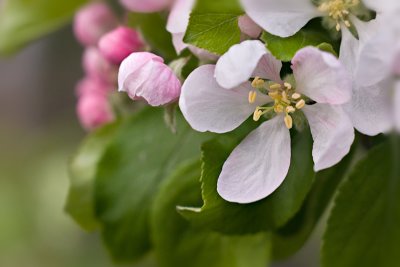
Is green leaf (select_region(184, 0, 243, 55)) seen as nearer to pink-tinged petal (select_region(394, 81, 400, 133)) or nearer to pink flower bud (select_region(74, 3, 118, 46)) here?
pink-tinged petal (select_region(394, 81, 400, 133))

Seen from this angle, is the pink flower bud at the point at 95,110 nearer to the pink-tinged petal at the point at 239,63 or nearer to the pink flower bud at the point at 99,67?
the pink flower bud at the point at 99,67

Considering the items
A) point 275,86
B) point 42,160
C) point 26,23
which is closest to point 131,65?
point 275,86

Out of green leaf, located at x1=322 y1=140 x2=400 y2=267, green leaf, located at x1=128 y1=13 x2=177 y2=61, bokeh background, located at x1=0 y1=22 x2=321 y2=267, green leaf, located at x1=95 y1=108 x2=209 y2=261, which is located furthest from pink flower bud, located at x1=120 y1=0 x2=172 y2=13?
bokeh background, located at x1=0 y1=22 x2=321 y2=267

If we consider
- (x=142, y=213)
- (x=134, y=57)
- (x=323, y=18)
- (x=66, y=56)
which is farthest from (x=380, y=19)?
(x=66, y=56)

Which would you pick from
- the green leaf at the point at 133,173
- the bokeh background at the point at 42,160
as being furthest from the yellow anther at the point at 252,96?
the bokeh background at the point at 42,160

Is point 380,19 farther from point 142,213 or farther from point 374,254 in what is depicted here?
point 142,213

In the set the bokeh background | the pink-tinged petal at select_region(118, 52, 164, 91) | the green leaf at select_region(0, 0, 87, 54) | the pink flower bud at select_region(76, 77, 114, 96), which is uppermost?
the pink-tinged petal at select_region(118, 52, 164, 91)

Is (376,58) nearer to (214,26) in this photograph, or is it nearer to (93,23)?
(214,26)
